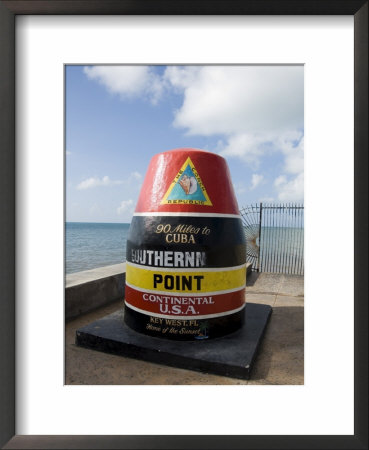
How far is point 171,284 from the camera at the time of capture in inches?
147

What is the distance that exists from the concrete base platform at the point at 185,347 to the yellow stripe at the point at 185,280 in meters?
0.69

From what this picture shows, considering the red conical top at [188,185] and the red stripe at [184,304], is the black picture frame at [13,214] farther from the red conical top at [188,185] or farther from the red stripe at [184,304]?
the red conical top at [188,185]

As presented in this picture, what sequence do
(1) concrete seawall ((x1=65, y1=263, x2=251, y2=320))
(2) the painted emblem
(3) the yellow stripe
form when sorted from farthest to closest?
(1) concrete seawall ((x1=65, y1=263, x2=251, y2=320)) < (2) the painted emblem < (3) the yellow stripe

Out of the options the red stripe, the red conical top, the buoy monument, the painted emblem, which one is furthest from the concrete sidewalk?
the painted emblem

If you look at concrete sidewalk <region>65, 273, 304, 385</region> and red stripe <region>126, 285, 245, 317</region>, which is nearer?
concrete sidewalk <region>65, 273, 304, 385</region>

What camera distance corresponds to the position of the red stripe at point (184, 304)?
372 centimetres

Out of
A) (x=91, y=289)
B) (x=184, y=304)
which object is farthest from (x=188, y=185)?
(x=91, y=289)

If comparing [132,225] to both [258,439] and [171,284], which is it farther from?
[258,439]

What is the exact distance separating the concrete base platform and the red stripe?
382 mm

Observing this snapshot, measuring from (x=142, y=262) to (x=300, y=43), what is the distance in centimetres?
309

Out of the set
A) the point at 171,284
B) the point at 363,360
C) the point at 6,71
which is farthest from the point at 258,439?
the point at 6,71

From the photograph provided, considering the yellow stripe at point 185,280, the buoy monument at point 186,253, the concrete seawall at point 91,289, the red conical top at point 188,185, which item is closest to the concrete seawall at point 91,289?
the concrete seawall at point 91,289

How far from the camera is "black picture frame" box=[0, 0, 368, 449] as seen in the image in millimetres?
2203

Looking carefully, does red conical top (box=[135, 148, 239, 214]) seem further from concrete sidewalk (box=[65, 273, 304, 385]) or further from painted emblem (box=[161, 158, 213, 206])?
concrete sidewalk (box=[65, 273, 304, 385])
